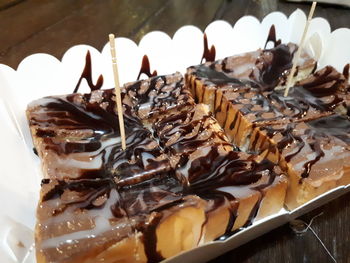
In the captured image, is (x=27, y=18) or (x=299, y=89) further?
(x=27, y=18)

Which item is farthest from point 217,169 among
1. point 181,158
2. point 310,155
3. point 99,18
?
point 99,18

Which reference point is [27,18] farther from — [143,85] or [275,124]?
[275,124]

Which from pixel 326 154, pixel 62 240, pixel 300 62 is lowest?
pixel 62 240

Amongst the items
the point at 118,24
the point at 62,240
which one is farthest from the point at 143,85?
the point at 118,24

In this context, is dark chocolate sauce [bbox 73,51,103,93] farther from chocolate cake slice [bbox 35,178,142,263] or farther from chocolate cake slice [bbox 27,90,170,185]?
chocolate cake slice [bbox 35,178,142,263]

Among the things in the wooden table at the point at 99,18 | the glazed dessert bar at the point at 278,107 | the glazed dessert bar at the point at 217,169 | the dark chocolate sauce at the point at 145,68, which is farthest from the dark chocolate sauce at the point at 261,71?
the wooden table at the point at 99,18

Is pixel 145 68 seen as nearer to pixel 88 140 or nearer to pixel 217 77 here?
pixel 217 77

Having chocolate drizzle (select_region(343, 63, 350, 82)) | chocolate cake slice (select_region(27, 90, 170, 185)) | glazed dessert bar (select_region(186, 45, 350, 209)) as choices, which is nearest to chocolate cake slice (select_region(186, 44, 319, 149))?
glazed dessert bar (select_region(186, 45, 350, 209))

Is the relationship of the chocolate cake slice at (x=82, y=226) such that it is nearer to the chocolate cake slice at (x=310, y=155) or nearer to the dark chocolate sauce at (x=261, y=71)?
the chocolate cake slice at (x=310, y=155)
